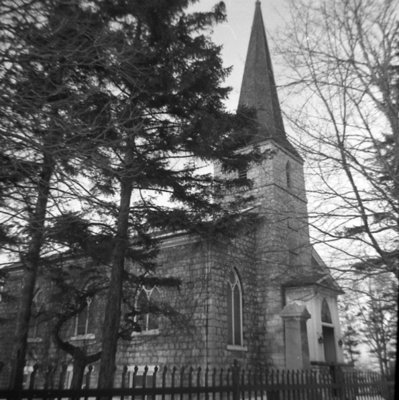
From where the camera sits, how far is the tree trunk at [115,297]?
6.68 metres

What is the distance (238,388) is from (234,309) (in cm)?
978

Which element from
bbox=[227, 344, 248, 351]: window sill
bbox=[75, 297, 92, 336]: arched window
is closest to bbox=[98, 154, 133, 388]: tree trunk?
bbox=[227, 344, 248, 351]: window sill

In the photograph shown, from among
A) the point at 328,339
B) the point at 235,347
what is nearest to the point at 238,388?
the point at 235,347

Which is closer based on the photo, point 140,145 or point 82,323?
point 140,145

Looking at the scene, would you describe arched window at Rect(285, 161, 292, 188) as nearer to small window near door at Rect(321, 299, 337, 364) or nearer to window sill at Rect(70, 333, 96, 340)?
small window near door at Rect(321, 299, 337, 364)

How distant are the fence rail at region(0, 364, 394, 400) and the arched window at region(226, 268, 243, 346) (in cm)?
589

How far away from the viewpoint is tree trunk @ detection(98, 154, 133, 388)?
6.68m

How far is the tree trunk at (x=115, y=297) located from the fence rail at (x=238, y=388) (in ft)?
1.23

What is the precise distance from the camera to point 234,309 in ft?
51.9

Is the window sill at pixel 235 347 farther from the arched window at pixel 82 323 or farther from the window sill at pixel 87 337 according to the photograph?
the arched window at pixel 82 323

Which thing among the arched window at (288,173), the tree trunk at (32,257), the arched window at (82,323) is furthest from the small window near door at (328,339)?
the tree trunk at (32,257)

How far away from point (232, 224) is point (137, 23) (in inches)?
173

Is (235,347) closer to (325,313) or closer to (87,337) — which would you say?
(325,313)

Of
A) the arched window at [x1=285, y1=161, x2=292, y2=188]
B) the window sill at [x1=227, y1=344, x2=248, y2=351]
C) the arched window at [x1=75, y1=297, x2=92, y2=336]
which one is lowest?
the window sill at [x1=227, y1=344, x2=248, y2=351]
